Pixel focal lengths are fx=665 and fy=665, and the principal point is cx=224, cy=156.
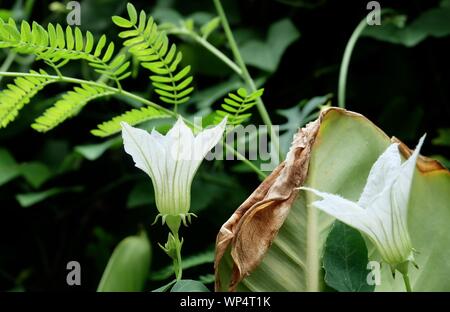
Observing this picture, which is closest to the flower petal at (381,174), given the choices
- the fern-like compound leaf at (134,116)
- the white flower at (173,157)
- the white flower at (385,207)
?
the white flower at (385,207)

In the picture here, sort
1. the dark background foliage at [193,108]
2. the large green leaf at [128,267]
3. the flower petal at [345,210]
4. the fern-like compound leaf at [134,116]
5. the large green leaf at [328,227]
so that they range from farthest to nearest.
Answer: the dark background foliage at [193,108] → the large green leaf at [128,267] → the fern-like compound leaf at [134,116] → the large green leaf at [328,227] → the flower petal at [345,210]

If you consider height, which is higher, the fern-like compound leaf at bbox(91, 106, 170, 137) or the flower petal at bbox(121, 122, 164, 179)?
the flower petal at bbox(121, 122, 164, 179)

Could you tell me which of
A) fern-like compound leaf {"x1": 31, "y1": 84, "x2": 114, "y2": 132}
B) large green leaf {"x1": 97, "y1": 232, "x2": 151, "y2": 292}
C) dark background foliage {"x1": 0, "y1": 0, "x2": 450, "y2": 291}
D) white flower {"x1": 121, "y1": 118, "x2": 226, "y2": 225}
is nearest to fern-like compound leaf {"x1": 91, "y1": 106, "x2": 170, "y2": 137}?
fern-like compound leaf {"x1": 31, "y1": 84, "x2": 114, "y2": 132}

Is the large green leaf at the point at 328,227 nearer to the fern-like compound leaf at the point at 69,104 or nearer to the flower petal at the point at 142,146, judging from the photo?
the flower petal at the point at 142,146

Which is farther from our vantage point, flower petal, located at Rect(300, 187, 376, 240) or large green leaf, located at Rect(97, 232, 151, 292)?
large green leaf, located at Rect(97, 232, 151, 292)

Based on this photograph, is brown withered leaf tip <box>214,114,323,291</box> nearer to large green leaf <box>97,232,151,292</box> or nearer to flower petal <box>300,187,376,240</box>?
flower petal <box>300,187,376,240</box>

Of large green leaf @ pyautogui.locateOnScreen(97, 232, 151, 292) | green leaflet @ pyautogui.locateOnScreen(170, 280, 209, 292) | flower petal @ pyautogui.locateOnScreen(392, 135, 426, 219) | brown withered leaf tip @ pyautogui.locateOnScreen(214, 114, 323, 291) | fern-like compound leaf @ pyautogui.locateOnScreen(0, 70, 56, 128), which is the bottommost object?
large green leaf @ pyautogui.locateOnScreen(97, 232, 151, 292)
